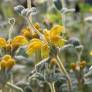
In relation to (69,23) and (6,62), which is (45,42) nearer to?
(6,62)

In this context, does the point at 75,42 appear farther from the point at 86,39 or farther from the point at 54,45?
the point at 86,39

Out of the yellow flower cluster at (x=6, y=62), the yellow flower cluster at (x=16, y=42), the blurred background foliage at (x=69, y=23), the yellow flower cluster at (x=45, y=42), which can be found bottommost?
the blurred background foliage at (x=69, y=23)

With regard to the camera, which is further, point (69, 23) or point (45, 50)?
point (69, 23)

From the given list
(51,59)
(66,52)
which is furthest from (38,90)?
(66,52)

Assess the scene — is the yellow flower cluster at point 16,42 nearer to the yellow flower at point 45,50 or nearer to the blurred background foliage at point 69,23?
the yellow flower at point 45,50

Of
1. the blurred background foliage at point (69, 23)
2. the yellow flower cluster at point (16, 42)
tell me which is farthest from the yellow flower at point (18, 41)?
the blurred background foliage at point (69, 23)

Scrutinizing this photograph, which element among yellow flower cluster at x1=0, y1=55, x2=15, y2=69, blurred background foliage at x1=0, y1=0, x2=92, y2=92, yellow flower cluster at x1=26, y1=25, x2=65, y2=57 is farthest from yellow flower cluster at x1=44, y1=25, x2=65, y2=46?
blurred background foliage at x1=0, y1=0, x2=92, y2=92

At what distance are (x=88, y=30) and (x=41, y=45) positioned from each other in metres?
1.38

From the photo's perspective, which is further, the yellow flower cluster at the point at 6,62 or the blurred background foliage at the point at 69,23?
the blurred background foliage at the point at 69,23

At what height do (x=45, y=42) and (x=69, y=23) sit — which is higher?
(x=45, y=42)

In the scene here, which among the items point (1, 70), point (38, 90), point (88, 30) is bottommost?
point (88, 30)

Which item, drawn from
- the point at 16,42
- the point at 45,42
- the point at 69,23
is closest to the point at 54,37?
the point at 45,42

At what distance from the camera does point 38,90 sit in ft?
4.09

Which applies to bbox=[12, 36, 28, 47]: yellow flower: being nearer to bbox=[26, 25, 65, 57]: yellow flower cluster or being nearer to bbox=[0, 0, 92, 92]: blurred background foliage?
bbox=[26, 25, 65, 57]: yellow flower cluster
